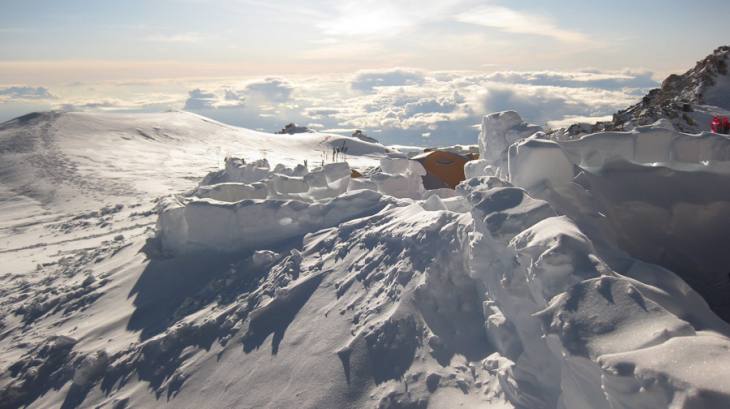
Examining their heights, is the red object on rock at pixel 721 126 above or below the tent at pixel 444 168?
above

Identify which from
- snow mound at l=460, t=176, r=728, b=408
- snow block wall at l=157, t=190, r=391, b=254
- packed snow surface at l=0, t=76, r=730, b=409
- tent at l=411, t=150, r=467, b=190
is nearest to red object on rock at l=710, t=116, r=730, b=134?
packed snow surface at l=0, t=76, r=730, b=409

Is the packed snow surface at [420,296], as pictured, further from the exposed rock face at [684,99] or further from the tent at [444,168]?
the tent at [444,168]

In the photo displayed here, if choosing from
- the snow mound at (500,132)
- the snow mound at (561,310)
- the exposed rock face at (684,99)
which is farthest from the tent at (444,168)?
the snow mound at (561,310)

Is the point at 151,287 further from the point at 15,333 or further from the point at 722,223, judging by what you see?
the point at 722,223

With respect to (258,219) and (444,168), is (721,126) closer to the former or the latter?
(444,168)

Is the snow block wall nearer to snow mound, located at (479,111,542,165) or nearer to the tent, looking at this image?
snow mound, located at (479,111,542,165)
